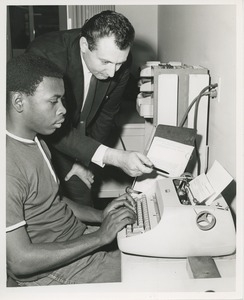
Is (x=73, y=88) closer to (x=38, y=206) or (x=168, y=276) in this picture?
(x=38, y=206)

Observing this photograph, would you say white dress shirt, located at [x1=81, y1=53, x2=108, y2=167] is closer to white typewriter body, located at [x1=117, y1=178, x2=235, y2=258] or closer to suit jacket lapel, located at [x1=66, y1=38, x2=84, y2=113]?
suit jacket lapel, located at [x1=66, y1=38, x2=84, y2=113]

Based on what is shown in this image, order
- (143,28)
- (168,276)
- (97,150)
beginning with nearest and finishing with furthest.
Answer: (168,276)
(97,150)
(143,28)

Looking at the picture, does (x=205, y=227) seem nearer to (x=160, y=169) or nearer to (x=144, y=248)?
(x=144, y=248)

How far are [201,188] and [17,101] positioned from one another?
2.21 feet

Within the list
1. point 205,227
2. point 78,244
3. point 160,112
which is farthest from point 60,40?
point 205,227

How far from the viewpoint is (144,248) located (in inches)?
44.4

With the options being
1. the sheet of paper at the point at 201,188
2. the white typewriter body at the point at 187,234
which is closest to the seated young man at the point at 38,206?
the white typewriter body at the point at 187,234

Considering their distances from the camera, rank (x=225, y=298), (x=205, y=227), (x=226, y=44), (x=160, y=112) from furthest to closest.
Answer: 1. (x=160, y=112)
2. (x=226, y=44)
3. (x=205, y=227)
4. (x=225, y=298)

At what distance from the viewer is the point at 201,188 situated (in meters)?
1.20

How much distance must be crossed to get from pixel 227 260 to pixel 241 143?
0.38 m

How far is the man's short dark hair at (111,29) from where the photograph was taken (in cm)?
151

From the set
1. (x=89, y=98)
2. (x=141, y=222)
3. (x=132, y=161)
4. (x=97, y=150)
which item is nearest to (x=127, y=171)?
(x=132, y=161)

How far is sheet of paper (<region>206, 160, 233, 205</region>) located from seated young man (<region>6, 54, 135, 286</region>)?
28cm

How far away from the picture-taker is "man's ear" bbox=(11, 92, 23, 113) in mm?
1182
